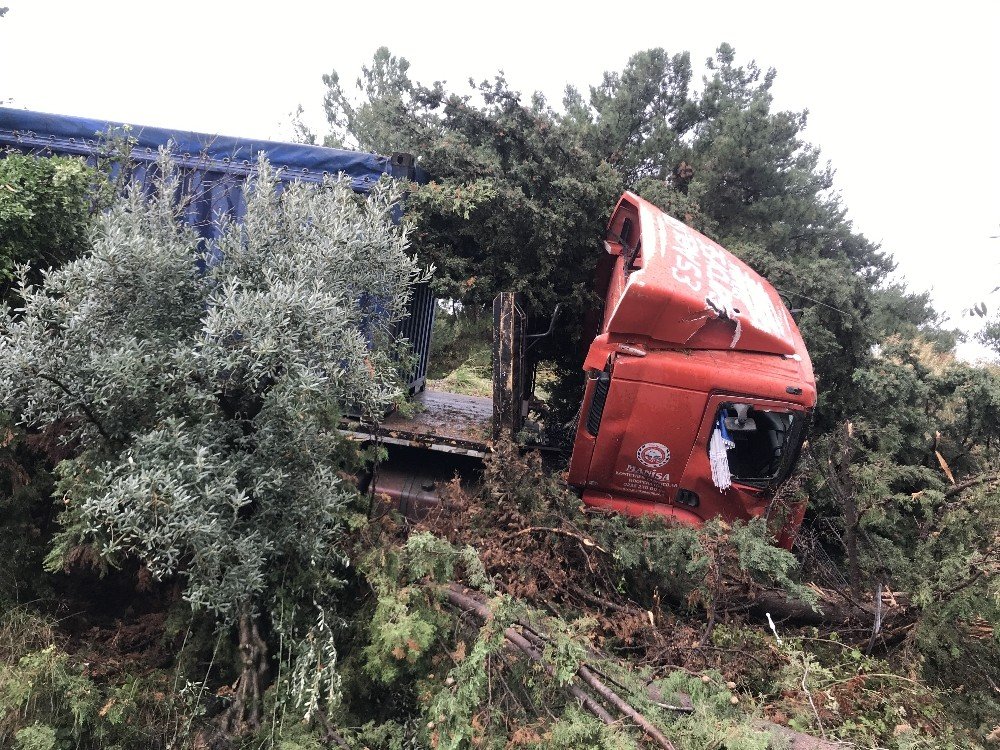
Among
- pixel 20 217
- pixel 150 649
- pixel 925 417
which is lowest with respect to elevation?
pixel 150 649

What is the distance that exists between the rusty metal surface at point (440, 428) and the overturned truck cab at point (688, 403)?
3.36 ft

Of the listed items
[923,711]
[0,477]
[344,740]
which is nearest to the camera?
[344,740]

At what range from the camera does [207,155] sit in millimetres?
6012

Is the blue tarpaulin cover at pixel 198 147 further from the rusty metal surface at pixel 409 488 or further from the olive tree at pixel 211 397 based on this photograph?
the rusty metal surface at pixel 409 488

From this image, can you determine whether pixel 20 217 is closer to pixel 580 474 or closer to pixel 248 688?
pixel 248 688

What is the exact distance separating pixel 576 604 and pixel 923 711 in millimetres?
2151

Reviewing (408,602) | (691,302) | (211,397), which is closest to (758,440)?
(691,302)

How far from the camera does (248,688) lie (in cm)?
346

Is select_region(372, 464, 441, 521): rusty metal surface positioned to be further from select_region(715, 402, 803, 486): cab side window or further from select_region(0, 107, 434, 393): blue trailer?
select_region(715, 402, 803, 486): cab side window

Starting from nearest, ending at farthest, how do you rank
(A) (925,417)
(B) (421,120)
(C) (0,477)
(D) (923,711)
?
1. (D) (923,711)
2. (C) (0,477)
3. (A) (925,417)
4. (B) (421,120)

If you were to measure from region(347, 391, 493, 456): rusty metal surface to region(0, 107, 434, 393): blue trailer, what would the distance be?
1.82ft

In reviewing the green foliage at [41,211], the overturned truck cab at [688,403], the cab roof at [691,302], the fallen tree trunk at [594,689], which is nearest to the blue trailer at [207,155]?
the green foliage at [41,211]

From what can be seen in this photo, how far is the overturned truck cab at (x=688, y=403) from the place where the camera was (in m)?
5.04

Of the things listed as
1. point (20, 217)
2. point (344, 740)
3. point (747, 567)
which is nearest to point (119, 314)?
point (20, 217)
